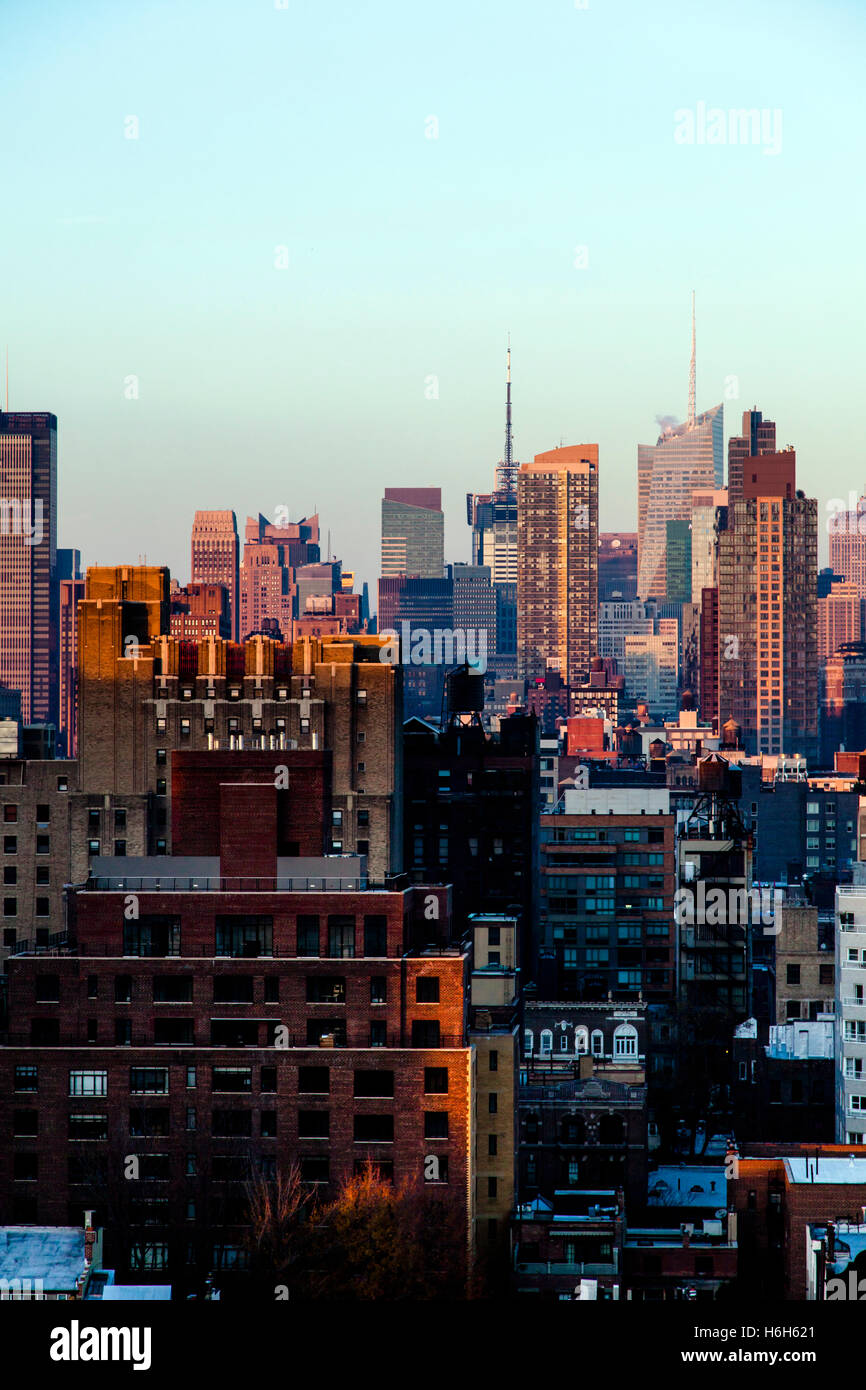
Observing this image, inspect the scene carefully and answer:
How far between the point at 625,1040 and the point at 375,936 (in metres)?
19.1

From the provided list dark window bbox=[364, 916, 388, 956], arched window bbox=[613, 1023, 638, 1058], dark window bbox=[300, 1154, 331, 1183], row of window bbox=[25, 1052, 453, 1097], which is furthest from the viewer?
arched window bbox=[613, 1023, 638, 1058]

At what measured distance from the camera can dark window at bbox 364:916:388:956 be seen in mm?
38062

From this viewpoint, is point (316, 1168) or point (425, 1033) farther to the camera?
point (425, 1033)

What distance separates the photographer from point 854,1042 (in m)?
48.2

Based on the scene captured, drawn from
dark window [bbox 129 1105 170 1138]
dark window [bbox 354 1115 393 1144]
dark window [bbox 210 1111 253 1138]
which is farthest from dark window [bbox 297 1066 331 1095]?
dark window [bbox 129 1105 170 1138]

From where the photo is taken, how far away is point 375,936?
38125 millimetres

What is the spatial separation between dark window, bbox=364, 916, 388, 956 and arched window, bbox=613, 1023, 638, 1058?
18.6m

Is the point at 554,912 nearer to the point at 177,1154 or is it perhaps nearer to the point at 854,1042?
the point at 854,1042

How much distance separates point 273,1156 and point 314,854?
628cm

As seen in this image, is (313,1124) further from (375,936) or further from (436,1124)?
(375,936)

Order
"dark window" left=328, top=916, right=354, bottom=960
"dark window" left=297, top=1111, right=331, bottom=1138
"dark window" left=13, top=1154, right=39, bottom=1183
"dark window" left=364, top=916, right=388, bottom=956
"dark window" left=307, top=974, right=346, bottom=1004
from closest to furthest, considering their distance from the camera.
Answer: "dark window" left=13, top=1154, right=39, bottom=1183, "dark window" left=297, top=1111, right=331, bottom=1138, "dark window" left=307, top=974, right=346, bottom=1004, "dark window" left=364, top=916, right=388, bottom=956, "dark window" left=328, top=916, right=354, bottom=960

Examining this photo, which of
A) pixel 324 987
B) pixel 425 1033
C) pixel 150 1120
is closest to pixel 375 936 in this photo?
pixel 324 987

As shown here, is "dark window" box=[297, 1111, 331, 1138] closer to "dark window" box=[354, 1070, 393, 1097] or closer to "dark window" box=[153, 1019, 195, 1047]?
"dark window" box=[354, 1070, 393, 1097]

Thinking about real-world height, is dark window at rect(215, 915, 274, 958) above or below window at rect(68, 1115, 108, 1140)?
above
